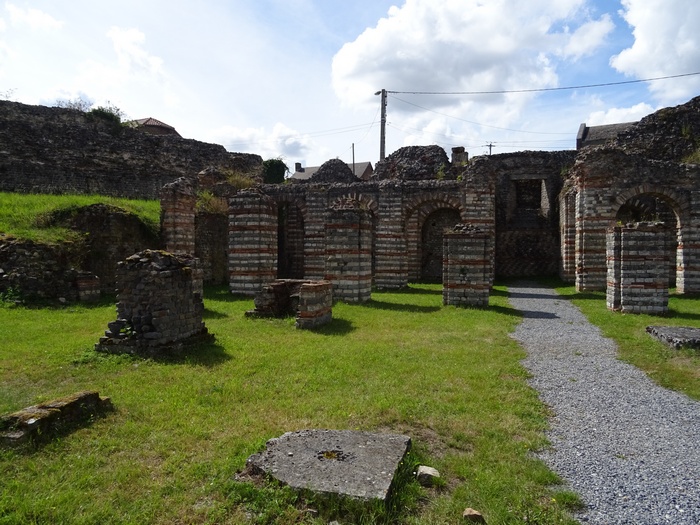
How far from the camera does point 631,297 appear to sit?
38.6 ft

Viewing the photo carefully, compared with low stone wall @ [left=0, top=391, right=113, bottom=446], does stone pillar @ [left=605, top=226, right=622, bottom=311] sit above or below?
above

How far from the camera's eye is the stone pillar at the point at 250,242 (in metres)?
14.5

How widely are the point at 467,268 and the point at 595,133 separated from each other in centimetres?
3599

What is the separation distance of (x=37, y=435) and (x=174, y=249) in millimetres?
11877

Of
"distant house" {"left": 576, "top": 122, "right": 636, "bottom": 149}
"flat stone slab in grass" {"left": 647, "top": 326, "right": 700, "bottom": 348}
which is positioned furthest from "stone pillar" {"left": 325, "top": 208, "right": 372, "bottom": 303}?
"distant house" {"left": 576, "top": 122, "right": 636, "bottom": 149}

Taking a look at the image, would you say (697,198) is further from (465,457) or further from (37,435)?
(37,435)

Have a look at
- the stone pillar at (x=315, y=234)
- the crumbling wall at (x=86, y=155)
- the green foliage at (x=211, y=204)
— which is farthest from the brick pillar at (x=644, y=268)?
the crumbling wall at (x=86, y=155)

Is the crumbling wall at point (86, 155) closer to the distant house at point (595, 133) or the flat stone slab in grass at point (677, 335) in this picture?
the flat stone slab in grass at point (677, 335)

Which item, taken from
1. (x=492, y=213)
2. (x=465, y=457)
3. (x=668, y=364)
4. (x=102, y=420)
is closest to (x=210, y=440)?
(x=102, y=420)

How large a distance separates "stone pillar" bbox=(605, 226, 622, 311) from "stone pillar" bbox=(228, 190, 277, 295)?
9388 millimetres

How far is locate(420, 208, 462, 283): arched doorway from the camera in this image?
23.1 meters

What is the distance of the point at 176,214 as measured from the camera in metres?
15.4

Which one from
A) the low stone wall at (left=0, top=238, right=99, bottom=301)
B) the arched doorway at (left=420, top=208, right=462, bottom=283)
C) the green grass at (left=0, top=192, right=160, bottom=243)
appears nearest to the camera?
the low stone wall at (left=0, top=238, right=99, bottom=301)

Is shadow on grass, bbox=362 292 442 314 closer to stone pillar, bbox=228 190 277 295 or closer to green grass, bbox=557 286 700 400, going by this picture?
stone pillar, bbox=228 190 277 295
